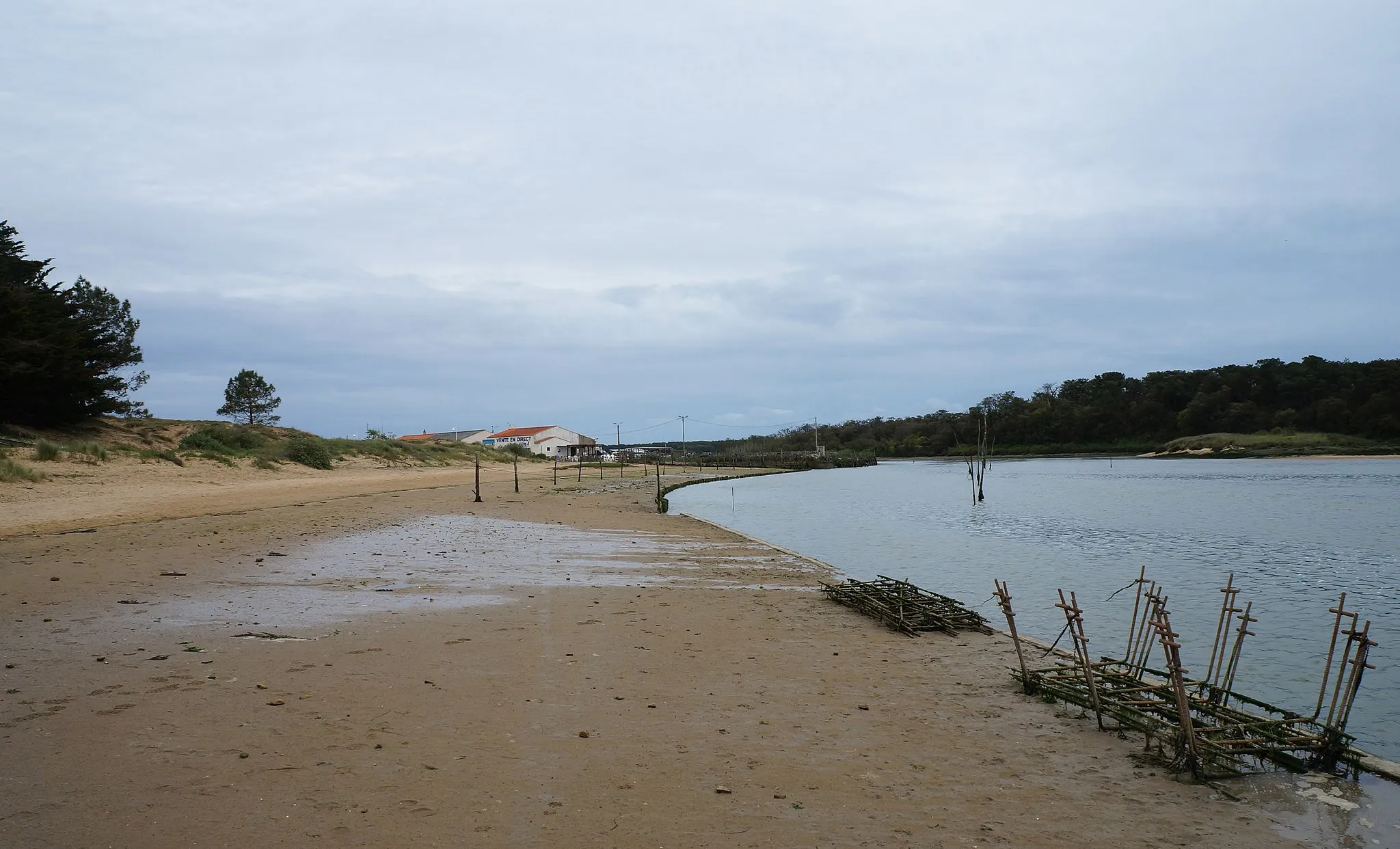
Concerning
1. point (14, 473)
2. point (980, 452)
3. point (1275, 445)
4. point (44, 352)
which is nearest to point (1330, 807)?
point (14, 473)

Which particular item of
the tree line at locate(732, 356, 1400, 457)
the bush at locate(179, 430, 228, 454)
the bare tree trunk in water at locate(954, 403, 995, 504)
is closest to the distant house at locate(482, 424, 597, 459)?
the tree line at locate(732, 356, 1400, 457)

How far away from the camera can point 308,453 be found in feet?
129

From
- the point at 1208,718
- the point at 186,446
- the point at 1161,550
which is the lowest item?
the point at 1161,550

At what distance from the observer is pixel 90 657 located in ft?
21.2

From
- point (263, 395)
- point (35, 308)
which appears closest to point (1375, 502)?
point (35, 308)

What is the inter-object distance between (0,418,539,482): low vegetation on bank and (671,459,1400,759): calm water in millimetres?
17314

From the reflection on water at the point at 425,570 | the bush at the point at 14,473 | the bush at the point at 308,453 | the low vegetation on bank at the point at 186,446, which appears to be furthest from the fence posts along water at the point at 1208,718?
the bush at the point at 308,453

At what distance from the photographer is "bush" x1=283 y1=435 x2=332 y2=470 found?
126ft

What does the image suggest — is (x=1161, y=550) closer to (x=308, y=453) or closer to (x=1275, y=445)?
(x=308, y=453)

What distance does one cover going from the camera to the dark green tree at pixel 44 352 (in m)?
26.6

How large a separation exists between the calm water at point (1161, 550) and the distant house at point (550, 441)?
55.4m

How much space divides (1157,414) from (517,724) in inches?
4417

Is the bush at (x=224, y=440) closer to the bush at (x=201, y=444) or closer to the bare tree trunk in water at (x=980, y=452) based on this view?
the bush at (x=201, y=444)

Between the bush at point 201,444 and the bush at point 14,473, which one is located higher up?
the bush at point 201,444
